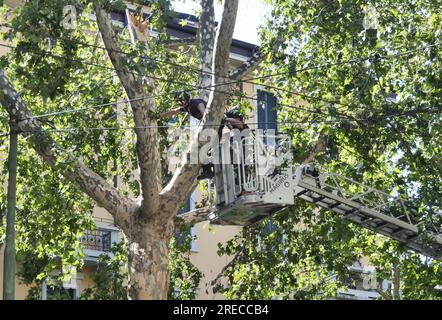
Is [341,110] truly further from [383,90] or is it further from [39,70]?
[39,70]

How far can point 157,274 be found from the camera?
17078mm

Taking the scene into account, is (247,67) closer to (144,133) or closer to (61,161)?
(144,133)

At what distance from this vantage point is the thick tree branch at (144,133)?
1673cm

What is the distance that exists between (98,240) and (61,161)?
11.0m

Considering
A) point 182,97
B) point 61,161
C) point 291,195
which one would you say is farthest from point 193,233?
point 61,161

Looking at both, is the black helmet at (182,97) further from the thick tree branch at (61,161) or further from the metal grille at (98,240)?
the metal grille at (98,240)

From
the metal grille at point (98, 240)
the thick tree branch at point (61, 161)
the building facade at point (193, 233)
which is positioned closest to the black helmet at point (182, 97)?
the thick tree branch at point (61, 161)

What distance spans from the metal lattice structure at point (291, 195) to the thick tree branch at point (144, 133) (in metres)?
1.15

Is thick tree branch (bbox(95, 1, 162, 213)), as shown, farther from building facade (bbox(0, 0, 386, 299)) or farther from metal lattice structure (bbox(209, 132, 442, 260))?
building facade (bbox(0, 0, 386, 299))

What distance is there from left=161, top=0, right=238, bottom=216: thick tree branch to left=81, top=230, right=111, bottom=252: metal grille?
10.3 metres

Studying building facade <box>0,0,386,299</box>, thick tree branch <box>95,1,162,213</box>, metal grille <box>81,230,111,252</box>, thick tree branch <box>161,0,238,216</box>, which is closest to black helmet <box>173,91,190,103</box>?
thick tree branch <box>95,1,162,213</box>

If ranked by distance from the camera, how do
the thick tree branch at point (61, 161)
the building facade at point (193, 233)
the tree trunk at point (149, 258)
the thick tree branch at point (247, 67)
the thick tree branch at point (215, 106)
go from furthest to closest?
1. the building facade at point (193, 233)
2. the thick tree branch at point (247, 67)
3. the thick tree branch at point (61, 161)
4. the tree trunk at point (149, 258)
5. the thick tree branch at point (215, 106)

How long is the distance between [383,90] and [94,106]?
5.12 metres
